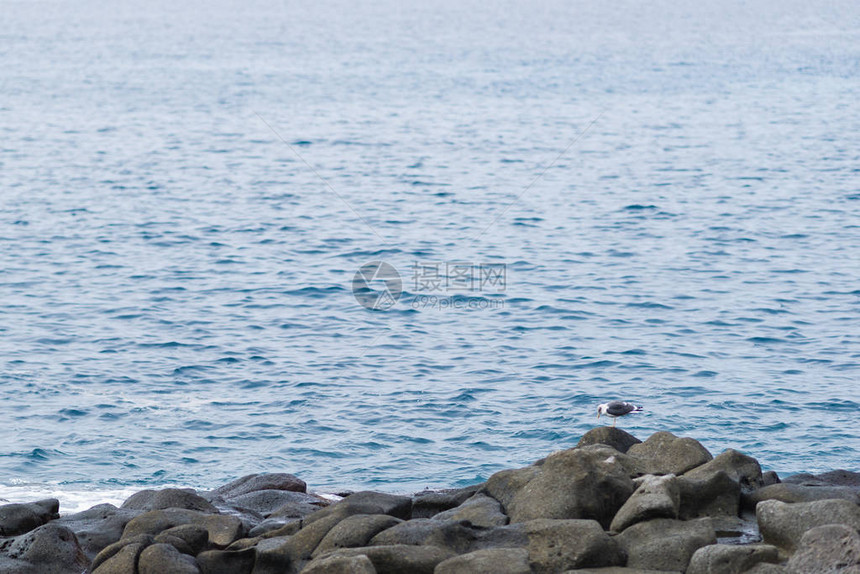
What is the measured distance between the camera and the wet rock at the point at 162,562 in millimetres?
10398

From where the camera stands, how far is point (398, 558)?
10203 millimetres

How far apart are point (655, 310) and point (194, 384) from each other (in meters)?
10.3

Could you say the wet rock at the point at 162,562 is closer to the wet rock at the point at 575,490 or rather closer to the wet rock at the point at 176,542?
the wet rock at the point at 176,542

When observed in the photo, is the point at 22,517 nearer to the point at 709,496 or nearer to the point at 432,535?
the point at 432,535

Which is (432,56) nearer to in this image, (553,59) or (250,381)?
(553,59)

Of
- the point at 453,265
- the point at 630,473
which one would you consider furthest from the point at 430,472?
the point at 453,265

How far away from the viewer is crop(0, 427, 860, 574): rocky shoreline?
32.9 feet

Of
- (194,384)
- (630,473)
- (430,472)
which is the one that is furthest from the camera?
(194,384)

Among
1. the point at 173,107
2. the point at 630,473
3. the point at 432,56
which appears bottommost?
the point at 630,473

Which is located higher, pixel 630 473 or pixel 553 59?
pixel 553 59

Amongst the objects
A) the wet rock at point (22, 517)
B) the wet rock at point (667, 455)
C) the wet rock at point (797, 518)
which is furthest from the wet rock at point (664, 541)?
the wet rock at point (22, 517)

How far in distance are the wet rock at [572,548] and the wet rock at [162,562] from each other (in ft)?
10.9

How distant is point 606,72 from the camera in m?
60.9

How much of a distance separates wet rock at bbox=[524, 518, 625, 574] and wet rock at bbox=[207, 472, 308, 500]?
499cm
